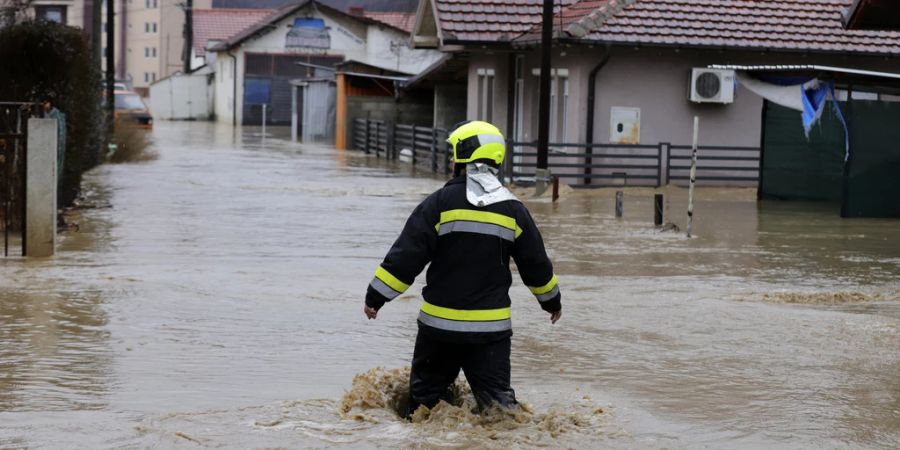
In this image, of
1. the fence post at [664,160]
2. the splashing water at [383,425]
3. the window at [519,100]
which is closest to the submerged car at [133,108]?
the window at [519,100]

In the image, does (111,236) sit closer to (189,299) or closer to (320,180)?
(189,299)

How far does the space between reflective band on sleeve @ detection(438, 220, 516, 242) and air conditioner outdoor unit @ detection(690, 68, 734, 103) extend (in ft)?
66.6

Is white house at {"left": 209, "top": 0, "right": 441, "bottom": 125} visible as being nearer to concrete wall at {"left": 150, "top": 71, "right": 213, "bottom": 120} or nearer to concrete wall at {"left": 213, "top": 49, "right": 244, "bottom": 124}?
concrete wall at {"left": 213, "top": 49, "right": 244, "bottom": 124}

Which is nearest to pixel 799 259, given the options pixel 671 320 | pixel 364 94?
pixel 671 320

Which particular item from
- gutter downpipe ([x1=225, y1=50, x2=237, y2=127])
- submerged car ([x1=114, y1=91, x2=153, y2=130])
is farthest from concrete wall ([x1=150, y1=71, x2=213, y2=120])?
submerged car ([x1=114, y1=91, x2=153, y2=130])

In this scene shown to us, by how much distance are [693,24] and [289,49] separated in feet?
124

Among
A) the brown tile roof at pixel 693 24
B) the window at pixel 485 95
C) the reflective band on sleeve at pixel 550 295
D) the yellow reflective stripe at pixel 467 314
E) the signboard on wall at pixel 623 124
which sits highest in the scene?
the brown tile roof at pixel 693 24

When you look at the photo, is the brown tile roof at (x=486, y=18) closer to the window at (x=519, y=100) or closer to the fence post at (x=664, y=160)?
the window at (x=519, y=100)

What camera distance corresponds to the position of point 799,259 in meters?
14.8

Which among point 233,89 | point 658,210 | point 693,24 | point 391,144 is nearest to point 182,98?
point 233,89

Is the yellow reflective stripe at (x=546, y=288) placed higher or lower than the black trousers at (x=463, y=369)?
higher

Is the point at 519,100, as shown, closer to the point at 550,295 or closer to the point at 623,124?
the point at 623,124

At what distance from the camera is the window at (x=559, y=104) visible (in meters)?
26.4

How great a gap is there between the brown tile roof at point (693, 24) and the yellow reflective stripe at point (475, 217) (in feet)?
61.9
